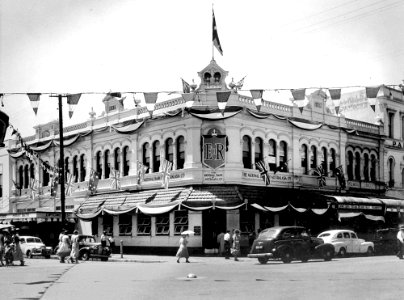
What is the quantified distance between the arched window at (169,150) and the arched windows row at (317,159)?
8579 millimetres

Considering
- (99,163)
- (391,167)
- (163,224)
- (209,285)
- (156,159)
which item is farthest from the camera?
(391,167)

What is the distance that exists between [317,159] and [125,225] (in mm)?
13097

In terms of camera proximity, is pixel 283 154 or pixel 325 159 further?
pixel 325 159

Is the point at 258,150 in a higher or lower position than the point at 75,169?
higher

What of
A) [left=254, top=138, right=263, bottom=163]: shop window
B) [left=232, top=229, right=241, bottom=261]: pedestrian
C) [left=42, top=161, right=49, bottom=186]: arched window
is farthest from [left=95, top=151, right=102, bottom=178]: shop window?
[left=232, top=229, right=241, bottom=261]: pedestrian

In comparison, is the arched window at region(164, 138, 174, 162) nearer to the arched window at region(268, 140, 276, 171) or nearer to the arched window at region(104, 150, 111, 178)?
the arched window at region(268, 140, 276, 171)

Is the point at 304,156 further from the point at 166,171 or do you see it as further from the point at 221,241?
the point at 166,171

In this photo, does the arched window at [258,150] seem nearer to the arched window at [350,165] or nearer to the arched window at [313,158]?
the arched window at [313,158]

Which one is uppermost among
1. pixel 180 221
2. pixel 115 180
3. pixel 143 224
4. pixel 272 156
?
pixel 272 156

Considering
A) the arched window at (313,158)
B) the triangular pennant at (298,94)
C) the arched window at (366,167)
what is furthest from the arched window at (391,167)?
the triangular pennant at (298,94)

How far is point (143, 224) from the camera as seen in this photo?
126ft

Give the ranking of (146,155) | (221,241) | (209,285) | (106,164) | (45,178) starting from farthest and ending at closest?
(45,178), (106,164), (146,155), (221,241), (209,285)

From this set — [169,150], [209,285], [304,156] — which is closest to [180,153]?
[169,150]

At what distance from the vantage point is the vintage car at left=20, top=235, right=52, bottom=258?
36763 millimetres
